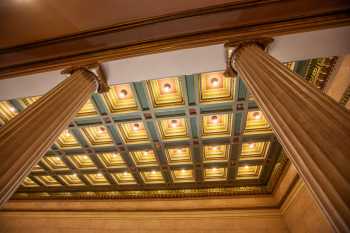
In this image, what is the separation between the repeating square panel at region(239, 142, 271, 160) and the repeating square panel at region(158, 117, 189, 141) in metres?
2.00

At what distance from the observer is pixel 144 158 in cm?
691

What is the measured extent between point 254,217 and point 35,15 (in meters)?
8.45

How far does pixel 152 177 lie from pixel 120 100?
12.0 feet

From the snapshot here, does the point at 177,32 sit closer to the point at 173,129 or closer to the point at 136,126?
the point at 173,129

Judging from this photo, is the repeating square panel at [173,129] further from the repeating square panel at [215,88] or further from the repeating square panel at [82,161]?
the repeating square panel at [82,161]

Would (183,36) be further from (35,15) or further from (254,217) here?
(254,217)

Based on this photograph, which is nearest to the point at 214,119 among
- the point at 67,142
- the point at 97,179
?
the point at 67,142

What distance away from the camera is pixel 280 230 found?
6.25 meters

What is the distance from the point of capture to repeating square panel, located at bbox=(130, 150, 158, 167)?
6711mm

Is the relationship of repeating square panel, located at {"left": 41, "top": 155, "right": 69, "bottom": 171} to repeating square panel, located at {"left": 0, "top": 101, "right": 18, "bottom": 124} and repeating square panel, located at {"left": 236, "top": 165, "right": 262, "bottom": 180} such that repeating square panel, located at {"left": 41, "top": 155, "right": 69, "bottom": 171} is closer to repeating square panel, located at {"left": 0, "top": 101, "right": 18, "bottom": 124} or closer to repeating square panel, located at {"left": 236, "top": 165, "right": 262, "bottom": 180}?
repeating square panel, located at {"left": 0, "top": 101, "right": 18, "bottom": 124}

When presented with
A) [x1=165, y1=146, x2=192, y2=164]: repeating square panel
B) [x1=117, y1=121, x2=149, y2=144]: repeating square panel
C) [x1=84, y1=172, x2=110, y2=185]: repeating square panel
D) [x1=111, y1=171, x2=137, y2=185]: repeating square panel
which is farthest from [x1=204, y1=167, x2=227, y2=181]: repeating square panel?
[x1=84, y1=172, x2=110, y2=185]: repeating square panel

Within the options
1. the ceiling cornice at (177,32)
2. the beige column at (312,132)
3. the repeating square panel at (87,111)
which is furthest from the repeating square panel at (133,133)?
the beige column at (312,132)

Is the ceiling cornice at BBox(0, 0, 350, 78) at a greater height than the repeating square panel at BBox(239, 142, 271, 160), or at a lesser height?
lesser

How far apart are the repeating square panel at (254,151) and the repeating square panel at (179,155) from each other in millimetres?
1794
